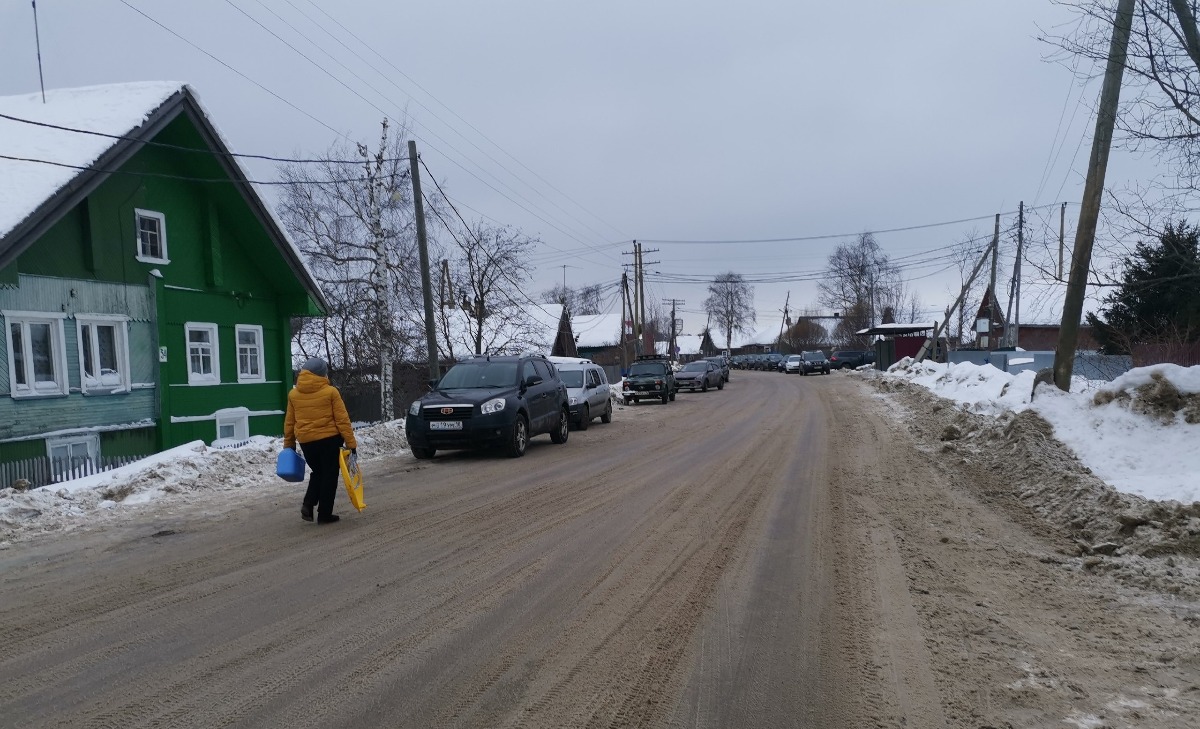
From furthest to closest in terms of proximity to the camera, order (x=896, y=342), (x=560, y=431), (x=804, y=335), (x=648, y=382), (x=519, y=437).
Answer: (x=804, y=335) → (x=896, y=342) → (x=648, y=382) → (x=560, y=431) → (x=519, y=437)

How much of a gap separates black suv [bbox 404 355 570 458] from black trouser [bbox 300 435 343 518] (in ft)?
17.4

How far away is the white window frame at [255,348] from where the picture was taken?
20.5m

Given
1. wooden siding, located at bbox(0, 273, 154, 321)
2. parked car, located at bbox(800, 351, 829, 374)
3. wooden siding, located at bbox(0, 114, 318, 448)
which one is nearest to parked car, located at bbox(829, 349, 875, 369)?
parked car, located at bbox(800, 351, 829, 374)

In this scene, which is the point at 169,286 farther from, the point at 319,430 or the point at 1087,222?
the point at 1087,222

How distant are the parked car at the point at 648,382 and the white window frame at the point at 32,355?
19.7 meters

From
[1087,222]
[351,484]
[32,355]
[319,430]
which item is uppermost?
[1087,222]

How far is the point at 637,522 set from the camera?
8.03 meters

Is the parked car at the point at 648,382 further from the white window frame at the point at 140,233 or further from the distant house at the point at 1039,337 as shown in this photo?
the distant house at the point at 1039,337

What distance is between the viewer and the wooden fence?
35.4ft

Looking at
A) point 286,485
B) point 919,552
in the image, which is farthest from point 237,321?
point 919,552

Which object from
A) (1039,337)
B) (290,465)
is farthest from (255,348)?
(1039,337)

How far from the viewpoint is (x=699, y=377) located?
40.0 meters

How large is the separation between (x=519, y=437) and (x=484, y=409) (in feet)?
3.00

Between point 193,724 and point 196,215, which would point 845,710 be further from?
point 196,215
